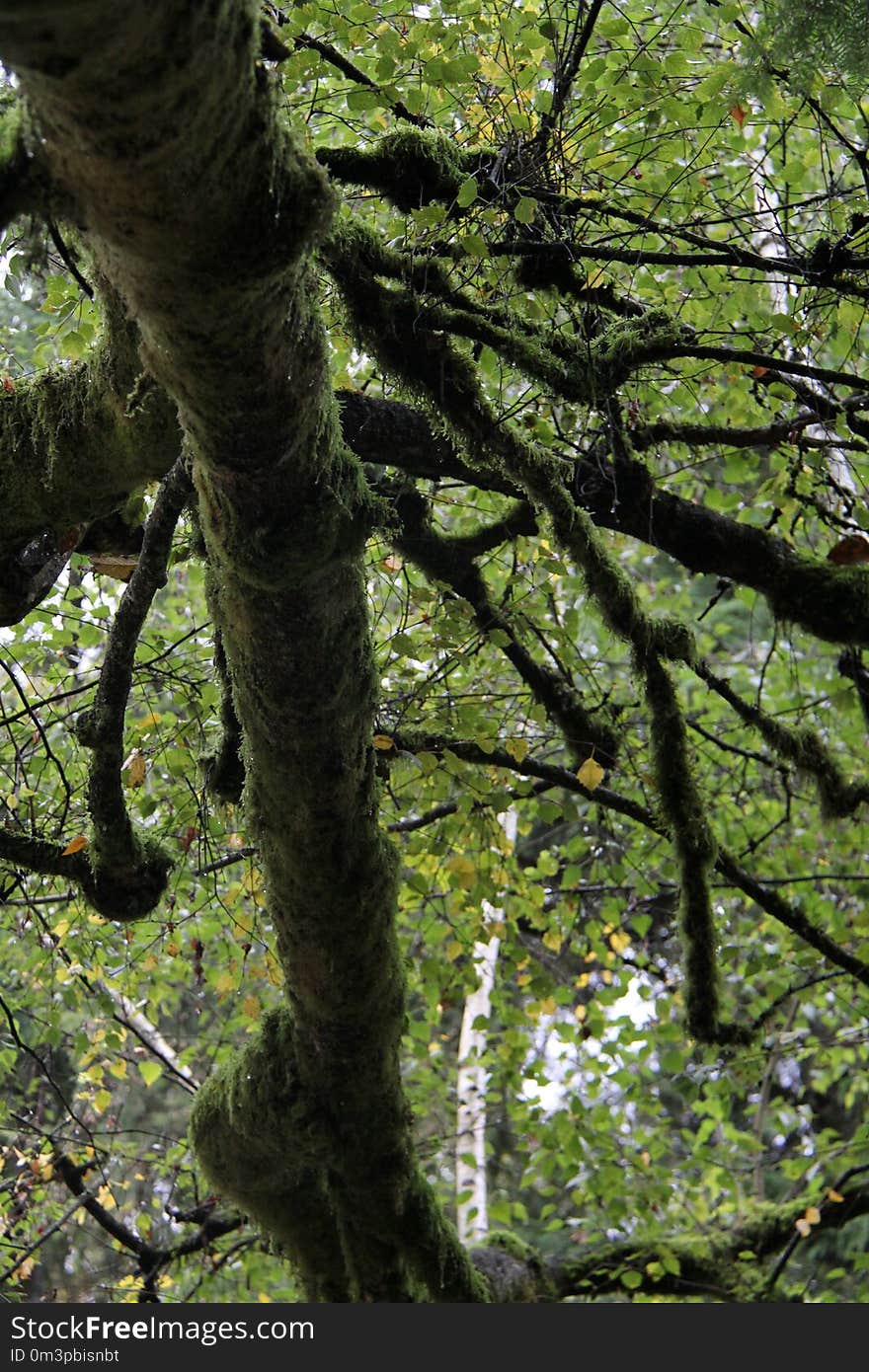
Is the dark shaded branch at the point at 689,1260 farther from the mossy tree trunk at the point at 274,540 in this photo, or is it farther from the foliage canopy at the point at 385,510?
the mossy tree trunk at the point at 274,540

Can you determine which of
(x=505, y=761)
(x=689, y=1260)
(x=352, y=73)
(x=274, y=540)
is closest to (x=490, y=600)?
(x=505, y=761)

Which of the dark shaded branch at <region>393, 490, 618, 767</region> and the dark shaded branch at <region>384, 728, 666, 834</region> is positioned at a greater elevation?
the dark shaded branch at <region>393, 490, 618, 767</region>

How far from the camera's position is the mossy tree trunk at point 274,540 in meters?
1.37

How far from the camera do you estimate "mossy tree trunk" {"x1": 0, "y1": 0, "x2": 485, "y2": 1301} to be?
53.8 inches

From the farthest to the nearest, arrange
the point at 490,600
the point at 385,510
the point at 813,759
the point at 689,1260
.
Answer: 1. the point at 689,1260
2. the point at 490,600
3. the point at 813,759
4. the point at 385,510

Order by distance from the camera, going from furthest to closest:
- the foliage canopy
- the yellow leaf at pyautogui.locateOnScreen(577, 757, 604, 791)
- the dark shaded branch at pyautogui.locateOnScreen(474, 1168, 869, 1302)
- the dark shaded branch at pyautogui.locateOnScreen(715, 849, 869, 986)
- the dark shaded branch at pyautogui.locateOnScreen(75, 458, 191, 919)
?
the dark shaded branch at pyautogui.locateOnScreen(474, 1168, 869, 1302) → the dark shaded branch at pyautogui.locateOnScreen(715, 849, 869, 986) → the yellow leaf at pyautogui.locateOnScreen(577, 757, 604, 791) → the dark shaded branch at pyautogui.locateOnScreen(75, 458, 191, 919) → the foliage canopy

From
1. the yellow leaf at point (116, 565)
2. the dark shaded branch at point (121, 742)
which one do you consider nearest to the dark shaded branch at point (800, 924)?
the dark shaded branch at point (121, 742)

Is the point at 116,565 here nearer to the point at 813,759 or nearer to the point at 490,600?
the point at 490,600

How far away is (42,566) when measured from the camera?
9.05 feet

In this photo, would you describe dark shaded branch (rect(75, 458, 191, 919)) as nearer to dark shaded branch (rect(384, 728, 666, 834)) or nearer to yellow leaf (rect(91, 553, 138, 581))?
yellow leaf (rect(91, 553, 138, 581))

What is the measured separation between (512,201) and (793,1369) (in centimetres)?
370

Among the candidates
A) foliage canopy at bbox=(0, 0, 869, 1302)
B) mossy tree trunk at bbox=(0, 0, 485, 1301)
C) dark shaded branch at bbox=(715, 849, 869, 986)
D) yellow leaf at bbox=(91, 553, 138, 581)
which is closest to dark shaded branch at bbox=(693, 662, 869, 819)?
foliage canopy at bbox=(0, 0, 869, 1302)

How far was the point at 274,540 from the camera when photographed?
2.21 m

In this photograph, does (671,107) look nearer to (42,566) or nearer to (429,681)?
(429,681)
